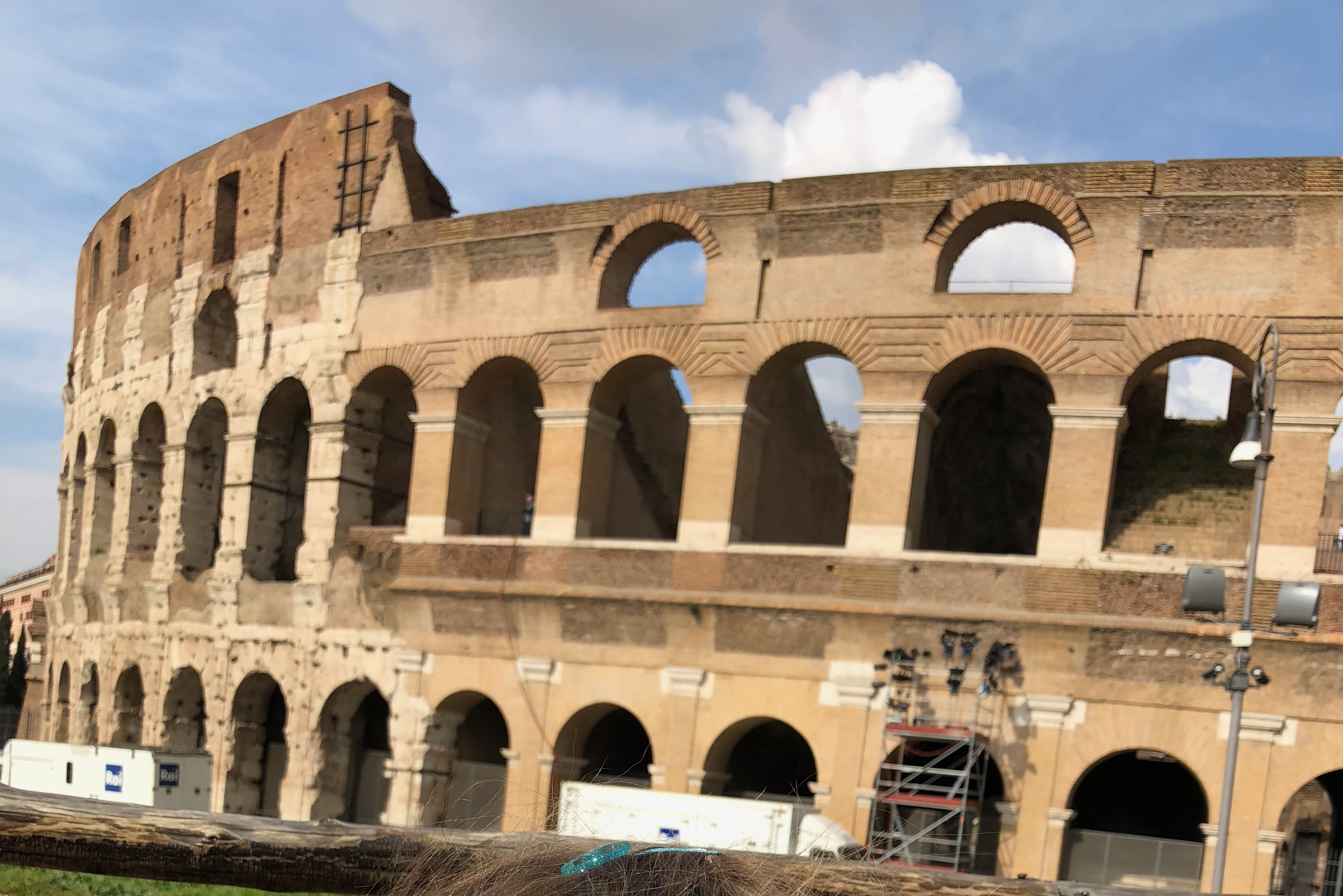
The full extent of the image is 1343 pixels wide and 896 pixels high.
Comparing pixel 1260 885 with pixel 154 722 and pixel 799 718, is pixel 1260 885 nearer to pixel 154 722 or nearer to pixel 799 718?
pixel 799 718

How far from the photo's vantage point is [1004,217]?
15.1 metres

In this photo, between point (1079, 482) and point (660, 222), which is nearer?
point (1079, 482)

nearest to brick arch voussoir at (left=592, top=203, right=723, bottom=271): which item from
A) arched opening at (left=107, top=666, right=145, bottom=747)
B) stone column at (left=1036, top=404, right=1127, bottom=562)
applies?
stone column at (left=1036, top=404, right=1127, bottom=562)

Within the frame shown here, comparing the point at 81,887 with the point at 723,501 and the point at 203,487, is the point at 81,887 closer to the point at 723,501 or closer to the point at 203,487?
the point at 723,501

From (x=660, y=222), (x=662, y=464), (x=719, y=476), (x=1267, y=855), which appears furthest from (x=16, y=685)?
(x=1267, y=855)

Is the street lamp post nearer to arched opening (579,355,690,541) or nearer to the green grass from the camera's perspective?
the green grass

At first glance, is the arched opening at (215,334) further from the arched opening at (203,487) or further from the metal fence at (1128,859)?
the metal fence at (1128,859)

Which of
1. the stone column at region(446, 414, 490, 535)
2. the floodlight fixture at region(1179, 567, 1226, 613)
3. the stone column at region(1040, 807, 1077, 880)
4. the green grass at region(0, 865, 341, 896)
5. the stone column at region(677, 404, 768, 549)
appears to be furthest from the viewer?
the stone column at region(446, 414, 490, 535)

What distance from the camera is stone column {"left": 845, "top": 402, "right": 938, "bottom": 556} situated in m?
14.6

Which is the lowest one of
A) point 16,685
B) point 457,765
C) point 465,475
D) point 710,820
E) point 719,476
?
point 710,820

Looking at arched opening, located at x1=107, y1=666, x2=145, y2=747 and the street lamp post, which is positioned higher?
arched opening, located at x1=107, y1=666, x2=145, y2=747

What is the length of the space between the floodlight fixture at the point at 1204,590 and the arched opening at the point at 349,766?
425 inches

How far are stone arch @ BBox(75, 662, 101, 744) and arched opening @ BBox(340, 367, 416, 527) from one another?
7.63 meters

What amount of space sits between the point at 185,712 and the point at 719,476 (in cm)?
1042
